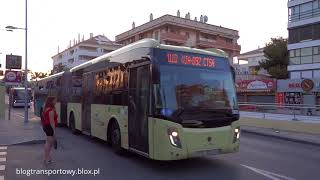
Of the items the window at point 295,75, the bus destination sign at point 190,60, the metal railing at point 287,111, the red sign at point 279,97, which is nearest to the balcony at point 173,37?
the window at point 295,75

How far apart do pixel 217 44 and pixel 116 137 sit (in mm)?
69093

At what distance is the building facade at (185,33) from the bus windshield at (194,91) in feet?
184

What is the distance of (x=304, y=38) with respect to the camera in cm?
4956

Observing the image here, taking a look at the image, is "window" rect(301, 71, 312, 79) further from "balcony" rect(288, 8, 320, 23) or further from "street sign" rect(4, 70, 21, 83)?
"street sign" rect(4, 70, 21, 83)

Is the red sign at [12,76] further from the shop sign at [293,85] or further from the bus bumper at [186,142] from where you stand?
the shop sign at [293,85]

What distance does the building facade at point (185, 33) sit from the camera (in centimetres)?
7100

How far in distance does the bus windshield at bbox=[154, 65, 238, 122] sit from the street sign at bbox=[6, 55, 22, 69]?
17.3 metres

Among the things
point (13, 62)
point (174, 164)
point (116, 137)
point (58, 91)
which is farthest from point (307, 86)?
point (174, 164)

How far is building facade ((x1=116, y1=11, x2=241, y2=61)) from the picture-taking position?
7100cm

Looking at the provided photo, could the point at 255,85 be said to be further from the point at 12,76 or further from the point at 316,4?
the point at 12,76

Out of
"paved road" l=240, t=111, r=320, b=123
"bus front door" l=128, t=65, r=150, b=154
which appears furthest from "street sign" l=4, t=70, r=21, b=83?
"bus front door" l=128, t=65, r=150, b=154

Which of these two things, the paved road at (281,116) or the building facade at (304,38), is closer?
the paved road at (281,116)

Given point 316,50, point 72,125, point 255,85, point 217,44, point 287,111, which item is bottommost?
point 72,125

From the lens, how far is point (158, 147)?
9.18m
